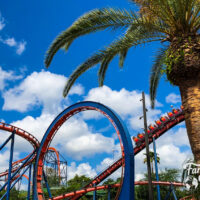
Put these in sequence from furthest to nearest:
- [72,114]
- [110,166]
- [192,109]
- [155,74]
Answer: [110,166]
[72,114]
[155,74]
[192,109]

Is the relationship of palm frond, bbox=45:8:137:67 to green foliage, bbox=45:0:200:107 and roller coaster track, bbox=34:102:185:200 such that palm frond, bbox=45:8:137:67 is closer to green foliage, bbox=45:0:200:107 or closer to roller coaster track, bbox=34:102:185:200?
green foliage, bbox=45:0:200:107

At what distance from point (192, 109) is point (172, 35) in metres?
2.66

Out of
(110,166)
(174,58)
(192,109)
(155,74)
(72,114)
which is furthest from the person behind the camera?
(110,166)

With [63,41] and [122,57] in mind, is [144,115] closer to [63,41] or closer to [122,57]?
[122,57]

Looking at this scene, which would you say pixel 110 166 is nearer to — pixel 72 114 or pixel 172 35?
pixel 72 114

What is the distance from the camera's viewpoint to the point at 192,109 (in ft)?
24.3

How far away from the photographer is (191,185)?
668 centimetres

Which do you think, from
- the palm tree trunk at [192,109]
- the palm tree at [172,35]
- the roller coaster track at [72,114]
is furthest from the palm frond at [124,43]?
the roller coaster track at [72,114]

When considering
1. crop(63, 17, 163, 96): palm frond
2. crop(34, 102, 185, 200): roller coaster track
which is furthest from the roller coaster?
crop(63, 17, 163, 96): palm frond

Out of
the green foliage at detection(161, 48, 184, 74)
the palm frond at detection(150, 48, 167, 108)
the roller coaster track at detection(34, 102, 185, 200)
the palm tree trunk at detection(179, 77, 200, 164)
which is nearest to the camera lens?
the palm tree trunk at detection(179, 77, 200, 164)

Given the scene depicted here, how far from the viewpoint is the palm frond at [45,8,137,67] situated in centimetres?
913

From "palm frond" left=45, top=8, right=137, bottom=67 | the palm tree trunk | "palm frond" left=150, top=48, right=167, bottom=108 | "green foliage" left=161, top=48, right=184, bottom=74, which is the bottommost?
the palm tree trunk

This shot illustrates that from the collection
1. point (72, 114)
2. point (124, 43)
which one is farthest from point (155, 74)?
point (72, 114)

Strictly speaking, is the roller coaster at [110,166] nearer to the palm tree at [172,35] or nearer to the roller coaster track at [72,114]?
the roller coaster track at [72,114]
